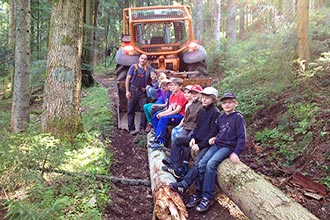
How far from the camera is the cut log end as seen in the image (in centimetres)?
417

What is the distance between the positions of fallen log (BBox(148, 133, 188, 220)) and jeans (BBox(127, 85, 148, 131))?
3.00m

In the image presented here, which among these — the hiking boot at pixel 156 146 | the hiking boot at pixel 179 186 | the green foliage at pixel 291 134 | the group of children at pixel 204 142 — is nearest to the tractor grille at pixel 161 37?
the group of children at pixel 204 142

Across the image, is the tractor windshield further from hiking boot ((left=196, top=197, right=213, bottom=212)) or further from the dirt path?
hiking boot ((left=196, top=197, right=213, bottom=212))

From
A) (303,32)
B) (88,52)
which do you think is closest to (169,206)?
(303,32)

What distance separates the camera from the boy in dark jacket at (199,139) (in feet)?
16.7

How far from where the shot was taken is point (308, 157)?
18.6ft

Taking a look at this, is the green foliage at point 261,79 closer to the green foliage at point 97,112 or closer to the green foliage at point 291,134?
the green foliage at point 291,134

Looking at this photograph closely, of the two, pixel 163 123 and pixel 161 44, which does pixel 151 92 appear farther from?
pixel 161 44

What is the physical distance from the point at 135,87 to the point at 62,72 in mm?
2540

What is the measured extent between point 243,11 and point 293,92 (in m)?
26.7

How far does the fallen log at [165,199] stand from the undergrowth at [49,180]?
69cm

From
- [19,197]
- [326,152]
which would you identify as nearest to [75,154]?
[19,197]

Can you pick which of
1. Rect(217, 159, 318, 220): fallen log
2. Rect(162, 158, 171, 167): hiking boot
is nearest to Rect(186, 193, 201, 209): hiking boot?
Rect(217, 159, 318, 220): fallen log

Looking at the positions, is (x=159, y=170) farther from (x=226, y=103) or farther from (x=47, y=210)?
(x=47, y=210)
